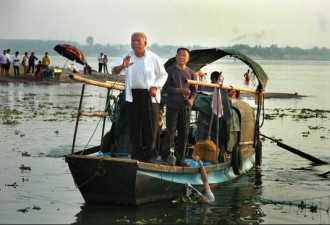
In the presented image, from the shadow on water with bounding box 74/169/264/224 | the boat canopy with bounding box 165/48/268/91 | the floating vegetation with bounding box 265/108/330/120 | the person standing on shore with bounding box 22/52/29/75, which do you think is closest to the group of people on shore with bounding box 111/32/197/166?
the shadow on water with bounding box 74/169/264/224

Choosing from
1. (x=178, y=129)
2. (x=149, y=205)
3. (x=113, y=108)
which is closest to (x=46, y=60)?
(x=113, y=108)

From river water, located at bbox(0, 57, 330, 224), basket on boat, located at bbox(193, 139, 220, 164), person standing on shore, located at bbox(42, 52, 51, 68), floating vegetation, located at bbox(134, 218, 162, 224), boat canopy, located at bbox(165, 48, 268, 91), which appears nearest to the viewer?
floating vegetation, located at bbox(134, 218, 162, 224)

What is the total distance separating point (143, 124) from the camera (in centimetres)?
1087

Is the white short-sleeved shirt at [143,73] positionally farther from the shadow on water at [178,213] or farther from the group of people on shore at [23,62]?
the group of people on shore at [23,62]

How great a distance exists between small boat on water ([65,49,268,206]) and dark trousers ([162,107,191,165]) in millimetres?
421

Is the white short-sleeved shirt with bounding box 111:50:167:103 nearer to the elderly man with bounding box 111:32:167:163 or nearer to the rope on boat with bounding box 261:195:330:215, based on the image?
the elderly man with bounding box 111:32:167:163

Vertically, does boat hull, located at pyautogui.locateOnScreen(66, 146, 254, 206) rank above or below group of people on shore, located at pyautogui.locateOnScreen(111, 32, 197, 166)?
below

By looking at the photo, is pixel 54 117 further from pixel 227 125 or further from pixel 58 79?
pixel 58 79

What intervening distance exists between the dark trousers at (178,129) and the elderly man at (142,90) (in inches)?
26.9

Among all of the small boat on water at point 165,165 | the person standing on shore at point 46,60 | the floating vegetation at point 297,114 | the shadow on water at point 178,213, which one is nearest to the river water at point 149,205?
the shadow on water at point 178,213

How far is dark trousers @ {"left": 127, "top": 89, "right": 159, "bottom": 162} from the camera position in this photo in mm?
10688

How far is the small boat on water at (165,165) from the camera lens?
10.5 m

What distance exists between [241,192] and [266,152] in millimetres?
6087

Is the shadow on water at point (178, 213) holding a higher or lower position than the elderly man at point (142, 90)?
lower
